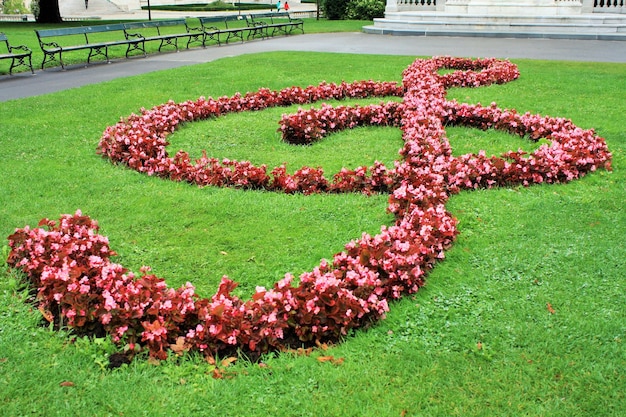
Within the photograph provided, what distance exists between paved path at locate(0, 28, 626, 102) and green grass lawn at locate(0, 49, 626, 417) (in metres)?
4.50

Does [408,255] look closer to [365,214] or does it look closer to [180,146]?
[365,214]

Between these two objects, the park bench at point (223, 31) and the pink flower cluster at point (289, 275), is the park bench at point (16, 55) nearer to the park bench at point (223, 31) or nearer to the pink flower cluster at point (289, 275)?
the park bench at point (223, 31)

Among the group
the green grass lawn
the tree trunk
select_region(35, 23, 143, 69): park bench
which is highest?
the tree trunk

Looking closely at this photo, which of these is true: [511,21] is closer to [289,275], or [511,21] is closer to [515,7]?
[515,7]

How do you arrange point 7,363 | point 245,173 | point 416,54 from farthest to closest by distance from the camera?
point 416,54 → point 245,173 → point 7,363

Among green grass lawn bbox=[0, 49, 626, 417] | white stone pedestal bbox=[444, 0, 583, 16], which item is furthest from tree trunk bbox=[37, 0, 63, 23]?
green grass lawn bbox=[0, 49, 626, 417]

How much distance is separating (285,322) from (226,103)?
6.18m

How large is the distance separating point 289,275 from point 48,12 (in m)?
29.7

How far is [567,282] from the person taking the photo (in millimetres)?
4020

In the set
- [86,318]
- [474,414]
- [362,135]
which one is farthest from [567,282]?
[362,135]

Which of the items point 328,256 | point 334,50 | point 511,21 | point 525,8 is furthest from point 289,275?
point 525,8

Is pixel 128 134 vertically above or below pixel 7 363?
above

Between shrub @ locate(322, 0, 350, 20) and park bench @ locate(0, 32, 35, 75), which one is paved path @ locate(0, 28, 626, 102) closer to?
park bench @ locate(0, 32, 35, 75)

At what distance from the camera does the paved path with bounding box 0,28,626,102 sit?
12.2m
